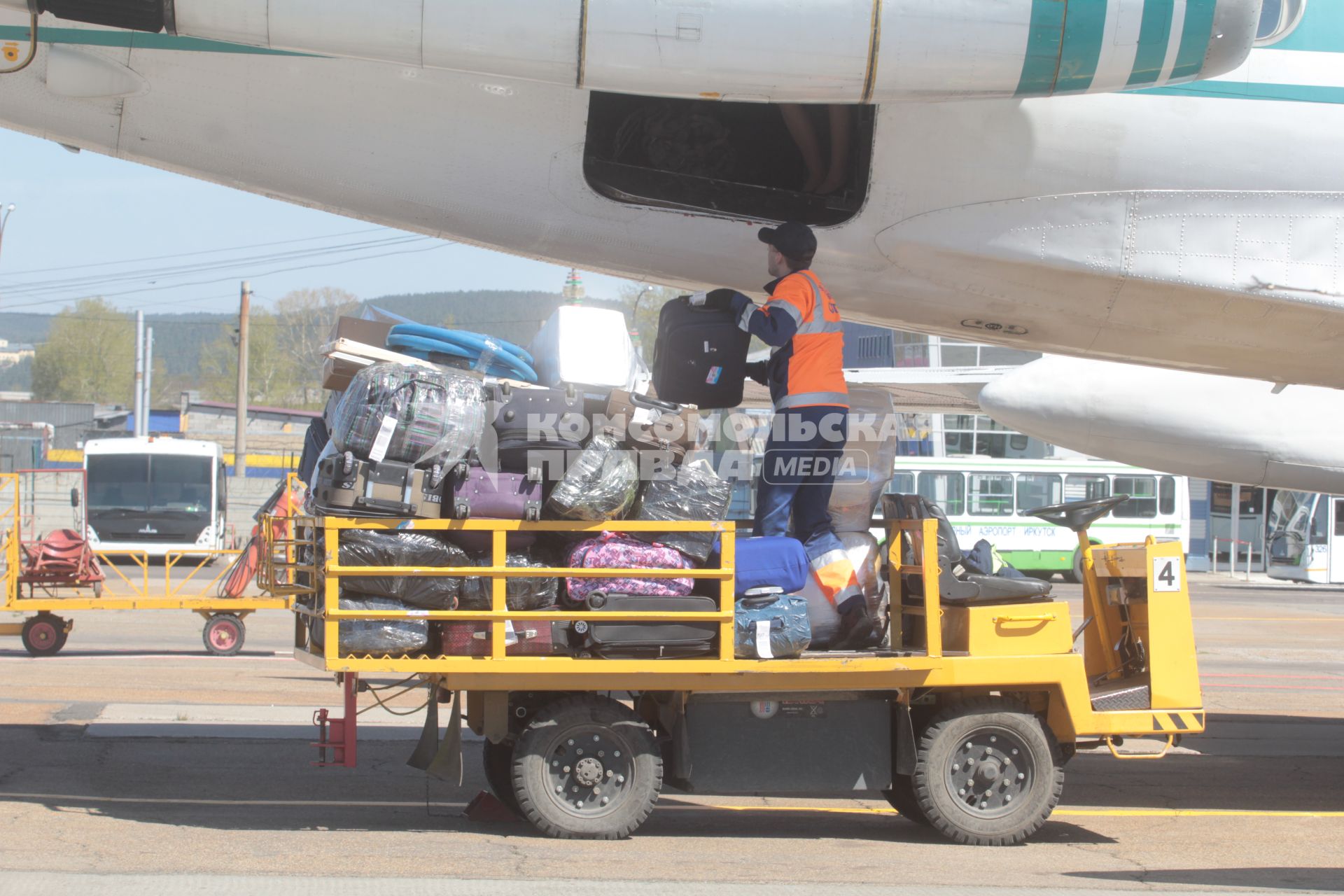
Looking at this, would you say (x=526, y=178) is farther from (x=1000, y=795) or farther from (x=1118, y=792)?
(x=1118, y=792)

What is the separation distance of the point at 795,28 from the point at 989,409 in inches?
260

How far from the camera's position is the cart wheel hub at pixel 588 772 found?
5953 millimetres

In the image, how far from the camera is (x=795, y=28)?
5.55 meters

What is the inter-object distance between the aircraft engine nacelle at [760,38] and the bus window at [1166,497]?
25.3 m

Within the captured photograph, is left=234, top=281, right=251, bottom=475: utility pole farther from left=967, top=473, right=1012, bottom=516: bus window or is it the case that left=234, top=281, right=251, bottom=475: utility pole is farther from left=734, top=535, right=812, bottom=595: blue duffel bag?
left=734, top=535, right=812, bottom=595: blue duffel bag

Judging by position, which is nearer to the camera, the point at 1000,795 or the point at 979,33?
the point at 979,33

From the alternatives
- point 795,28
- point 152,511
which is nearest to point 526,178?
point 795,28

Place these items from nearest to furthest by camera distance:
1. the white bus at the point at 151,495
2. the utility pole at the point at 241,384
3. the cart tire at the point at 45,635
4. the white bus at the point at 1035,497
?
the cart tire at the point at 45,635
the white bus at the point at 151,495
the white bus at the point at 1035,497
the utility pole at the point at 241,384

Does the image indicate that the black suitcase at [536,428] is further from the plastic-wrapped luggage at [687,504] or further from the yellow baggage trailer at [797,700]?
the plastic-wrapped luggage at [687,504]

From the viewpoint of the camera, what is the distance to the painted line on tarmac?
6.65m

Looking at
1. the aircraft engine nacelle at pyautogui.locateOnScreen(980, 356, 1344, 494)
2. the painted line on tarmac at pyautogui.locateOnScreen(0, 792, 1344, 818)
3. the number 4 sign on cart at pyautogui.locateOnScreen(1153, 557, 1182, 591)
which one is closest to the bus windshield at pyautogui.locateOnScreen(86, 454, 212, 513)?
the aircraft engine nacelle at pyautogui.locateOnScreen(980, 356, 1344, 494)

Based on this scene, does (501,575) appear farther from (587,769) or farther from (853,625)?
(853,625)

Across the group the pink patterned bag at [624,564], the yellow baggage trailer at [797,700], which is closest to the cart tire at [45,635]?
the yellow baggage trailer at [797,700]

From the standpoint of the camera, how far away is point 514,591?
5773mm
